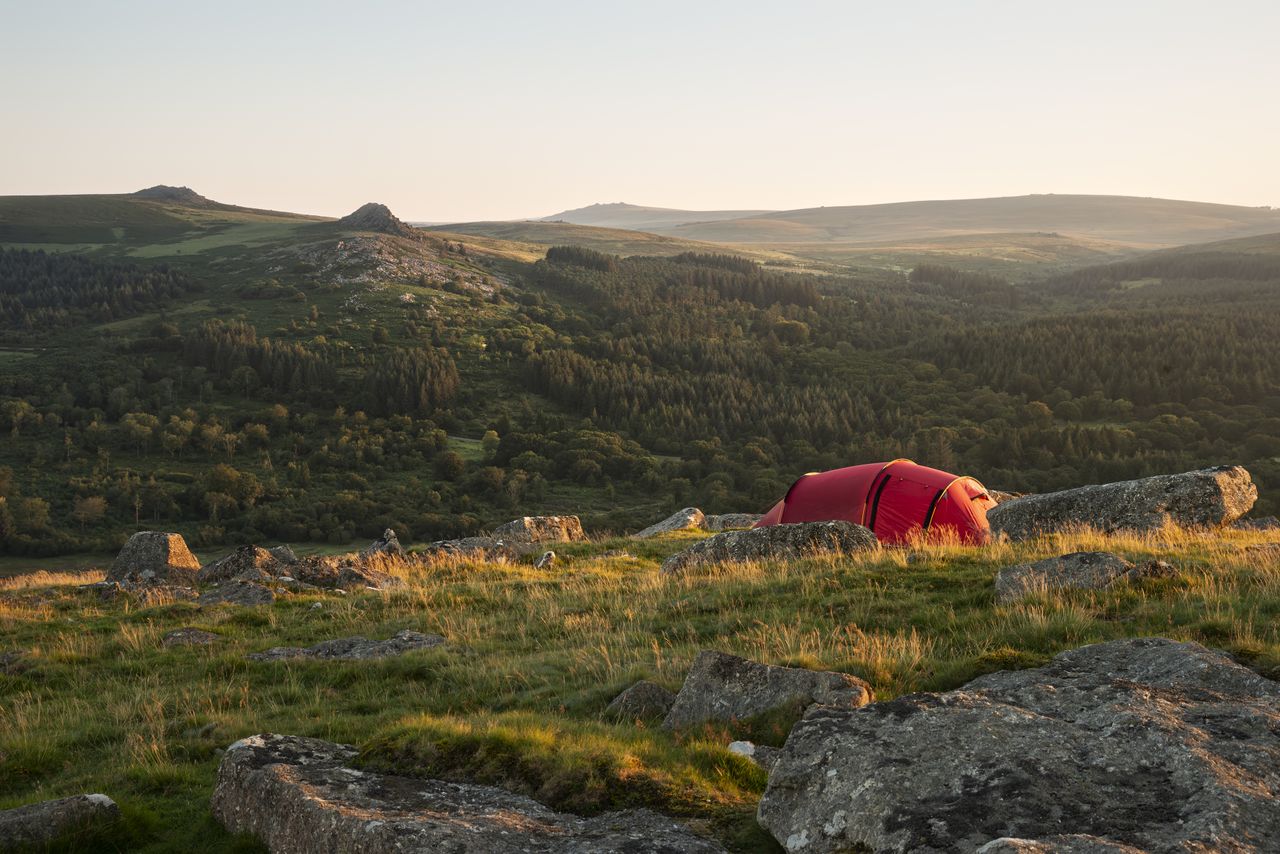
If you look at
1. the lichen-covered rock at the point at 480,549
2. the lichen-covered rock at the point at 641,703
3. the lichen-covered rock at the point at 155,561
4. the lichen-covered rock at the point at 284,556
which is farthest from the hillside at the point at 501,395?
the lichen-covered rock at the point at 641,703

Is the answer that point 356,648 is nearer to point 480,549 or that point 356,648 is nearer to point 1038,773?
point 1038,773

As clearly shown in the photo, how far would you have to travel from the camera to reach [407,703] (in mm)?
11164

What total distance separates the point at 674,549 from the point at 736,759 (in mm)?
19588

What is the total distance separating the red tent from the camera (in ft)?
77.2

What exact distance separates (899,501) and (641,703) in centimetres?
1622

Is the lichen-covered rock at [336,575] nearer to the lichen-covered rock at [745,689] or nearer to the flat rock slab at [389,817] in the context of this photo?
the lichen-covered rock at [745,689]

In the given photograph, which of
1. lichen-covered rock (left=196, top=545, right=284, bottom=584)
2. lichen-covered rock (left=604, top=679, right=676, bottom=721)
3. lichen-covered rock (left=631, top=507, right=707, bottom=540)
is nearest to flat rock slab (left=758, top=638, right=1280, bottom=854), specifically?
lichen-covered rock (left=604, top=679, right=676, bottom=721)

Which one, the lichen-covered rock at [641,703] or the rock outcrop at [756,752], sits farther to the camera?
the lichen-covered rock at [641,703]

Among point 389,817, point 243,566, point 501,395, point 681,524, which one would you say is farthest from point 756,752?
point 501,395

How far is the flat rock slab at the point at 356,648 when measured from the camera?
14.2m

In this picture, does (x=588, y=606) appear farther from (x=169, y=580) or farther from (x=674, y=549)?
(x=169, y=580)

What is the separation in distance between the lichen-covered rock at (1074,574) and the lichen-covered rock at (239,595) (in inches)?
628

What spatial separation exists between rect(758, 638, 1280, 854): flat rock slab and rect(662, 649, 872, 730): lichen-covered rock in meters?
1.85

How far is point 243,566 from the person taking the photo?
24422 mm
